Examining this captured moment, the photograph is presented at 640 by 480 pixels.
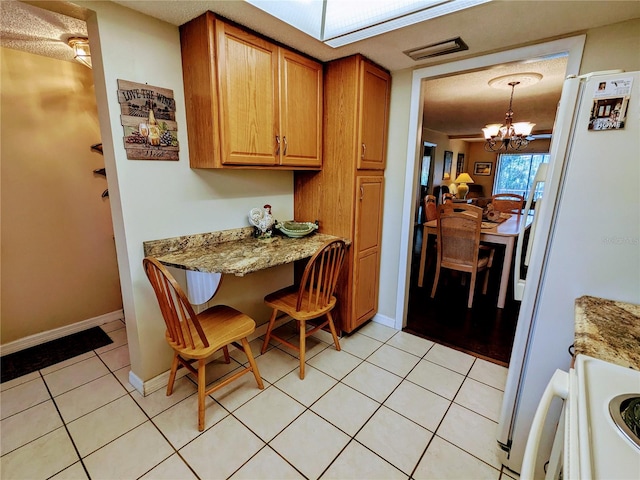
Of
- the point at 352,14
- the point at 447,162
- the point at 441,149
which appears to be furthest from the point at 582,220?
the point at 447,162

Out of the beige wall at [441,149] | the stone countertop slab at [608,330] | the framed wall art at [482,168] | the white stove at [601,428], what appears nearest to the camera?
the white stove at [601,428]

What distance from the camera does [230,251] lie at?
1.89 meters

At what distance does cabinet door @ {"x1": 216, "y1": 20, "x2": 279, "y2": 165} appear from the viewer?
1.64 metres

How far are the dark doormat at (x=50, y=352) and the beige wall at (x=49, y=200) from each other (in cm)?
13

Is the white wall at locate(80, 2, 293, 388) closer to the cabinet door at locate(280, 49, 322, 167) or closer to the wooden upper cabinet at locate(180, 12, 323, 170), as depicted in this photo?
the wooden upper cabinet at locate(180, 12, 323, 170)

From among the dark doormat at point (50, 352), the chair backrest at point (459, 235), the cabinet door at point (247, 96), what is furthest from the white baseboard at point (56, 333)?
the chair backrest at point (459, 235)

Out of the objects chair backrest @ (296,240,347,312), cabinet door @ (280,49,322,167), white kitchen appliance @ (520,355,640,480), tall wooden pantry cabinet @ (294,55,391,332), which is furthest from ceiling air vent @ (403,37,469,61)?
white kitchen appliance @ (520,355,640,480)

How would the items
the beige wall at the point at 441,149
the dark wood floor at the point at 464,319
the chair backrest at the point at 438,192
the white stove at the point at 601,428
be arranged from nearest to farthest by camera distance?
the white stove at the point at 601,428 < the dark wood floor at the point at 464,319 < the beige wall at the point at 441,149 < the chair backrest at the point at 438,192

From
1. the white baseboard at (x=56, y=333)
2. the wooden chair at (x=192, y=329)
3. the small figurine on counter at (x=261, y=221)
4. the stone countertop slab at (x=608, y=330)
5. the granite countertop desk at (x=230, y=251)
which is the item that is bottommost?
the white baseboard at (x=56, y=333)

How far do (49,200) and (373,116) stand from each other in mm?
2501

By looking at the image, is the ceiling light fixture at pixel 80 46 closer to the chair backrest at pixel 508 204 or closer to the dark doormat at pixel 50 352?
the dark doormat at pixel 50 352

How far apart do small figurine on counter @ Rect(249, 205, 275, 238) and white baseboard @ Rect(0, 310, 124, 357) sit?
1604mm

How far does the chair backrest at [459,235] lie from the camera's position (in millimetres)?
2906

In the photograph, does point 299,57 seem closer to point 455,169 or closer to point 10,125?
point 10,125
